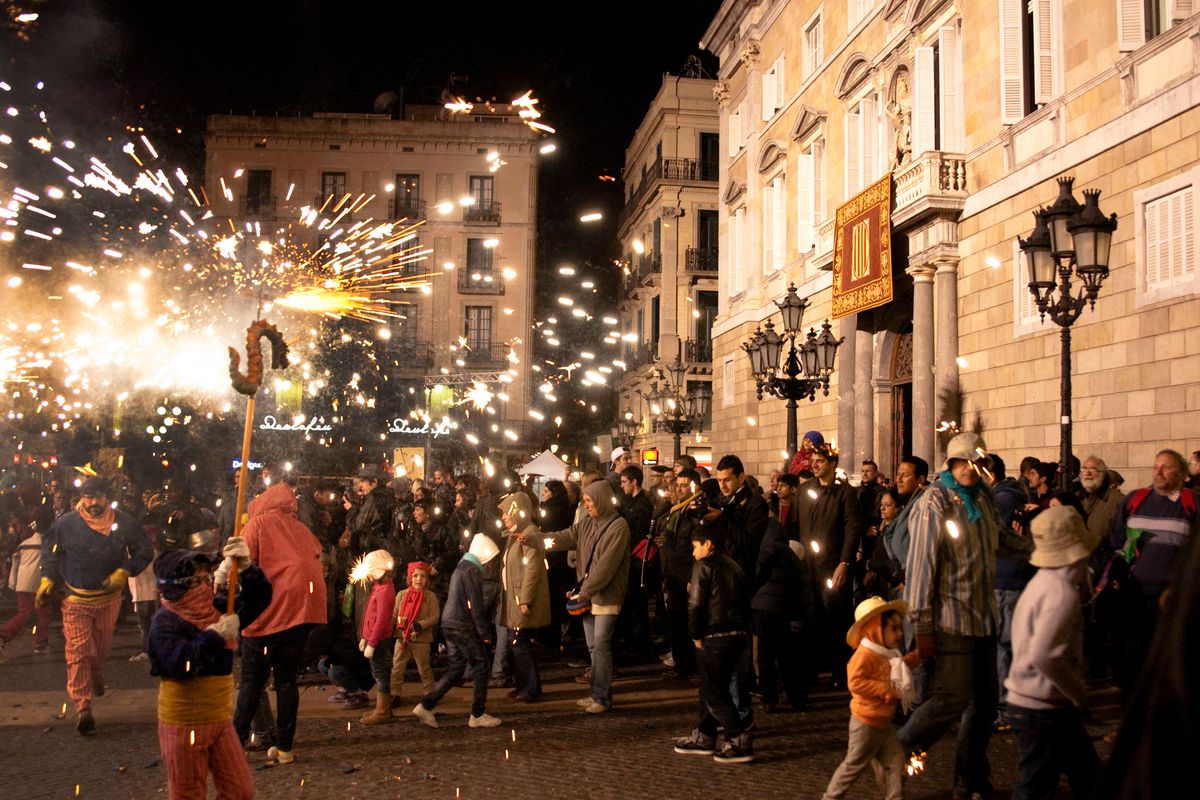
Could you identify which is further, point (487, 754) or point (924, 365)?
point (924, 365)

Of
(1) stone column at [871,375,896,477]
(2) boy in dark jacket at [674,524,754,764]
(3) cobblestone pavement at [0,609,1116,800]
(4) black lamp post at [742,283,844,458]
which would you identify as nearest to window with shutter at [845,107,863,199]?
(1) stone column at [871,375,896,477]

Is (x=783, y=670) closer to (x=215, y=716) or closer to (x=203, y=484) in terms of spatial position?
(x=215, y=716)

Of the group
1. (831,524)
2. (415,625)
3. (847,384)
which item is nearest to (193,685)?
(415,625)

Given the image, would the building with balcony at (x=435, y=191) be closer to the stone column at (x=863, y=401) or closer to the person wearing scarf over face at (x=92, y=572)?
the stone column at (x=863, y=401)

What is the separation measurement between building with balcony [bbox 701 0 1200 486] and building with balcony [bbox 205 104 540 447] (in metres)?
22.3

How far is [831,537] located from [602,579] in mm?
2208

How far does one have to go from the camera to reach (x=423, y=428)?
3688 cm

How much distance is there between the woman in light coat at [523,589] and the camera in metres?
9.19

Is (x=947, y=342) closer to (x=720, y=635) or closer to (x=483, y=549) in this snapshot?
(x=483, y=549)

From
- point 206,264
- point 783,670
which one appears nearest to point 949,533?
point 783,670

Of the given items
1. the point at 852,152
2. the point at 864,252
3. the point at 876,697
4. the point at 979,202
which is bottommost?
the point at 876,697

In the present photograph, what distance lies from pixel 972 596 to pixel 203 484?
24796 millimetres

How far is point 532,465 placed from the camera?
20484 mm

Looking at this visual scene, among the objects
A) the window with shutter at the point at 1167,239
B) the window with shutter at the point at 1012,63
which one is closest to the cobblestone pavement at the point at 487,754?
the window with shutter at the point at 1167,239
